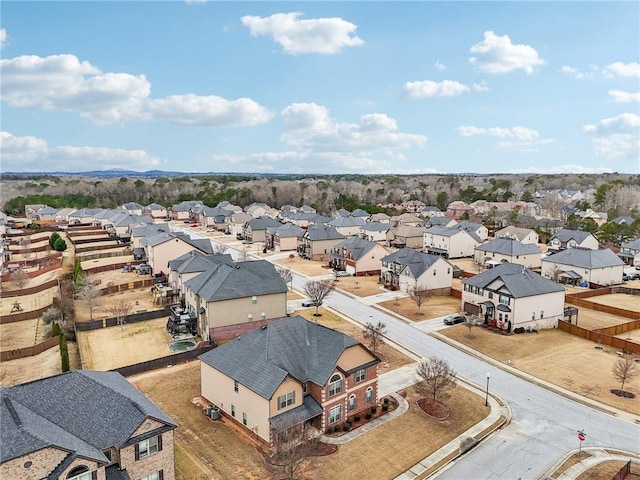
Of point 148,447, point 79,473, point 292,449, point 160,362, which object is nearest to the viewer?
point 79,473

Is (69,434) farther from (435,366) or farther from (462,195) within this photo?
(462,195)

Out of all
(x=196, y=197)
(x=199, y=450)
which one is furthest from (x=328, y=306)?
(x=196, y=197)

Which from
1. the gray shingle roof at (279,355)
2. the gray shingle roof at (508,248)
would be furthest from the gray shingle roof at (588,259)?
the gray shingle roof at (279,355)

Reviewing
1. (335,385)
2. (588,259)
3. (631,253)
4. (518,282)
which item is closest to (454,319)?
(518,282)

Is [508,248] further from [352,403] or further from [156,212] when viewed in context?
[156,212]

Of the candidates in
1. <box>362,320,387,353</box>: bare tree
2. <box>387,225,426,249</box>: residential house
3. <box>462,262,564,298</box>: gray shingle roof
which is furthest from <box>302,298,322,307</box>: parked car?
<box>387,225,426,249</box>: residential house
